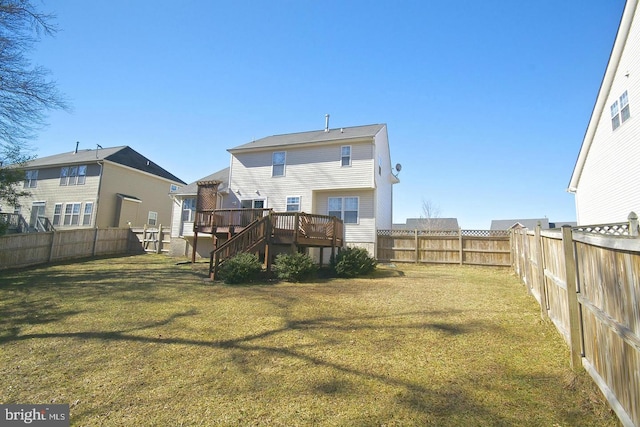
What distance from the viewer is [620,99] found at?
10.8 metres

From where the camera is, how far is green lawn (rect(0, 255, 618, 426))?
3121 mm

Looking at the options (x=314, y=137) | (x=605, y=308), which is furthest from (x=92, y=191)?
(x=605, y=308)

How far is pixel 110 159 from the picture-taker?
77.7 feet

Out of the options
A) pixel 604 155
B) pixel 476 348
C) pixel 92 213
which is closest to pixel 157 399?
pixel 476 348

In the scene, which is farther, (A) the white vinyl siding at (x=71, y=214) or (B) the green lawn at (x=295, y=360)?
(A) the white vinyl siding at (x=71, y=214)

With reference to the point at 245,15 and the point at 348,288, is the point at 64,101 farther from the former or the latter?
the point at 348,288

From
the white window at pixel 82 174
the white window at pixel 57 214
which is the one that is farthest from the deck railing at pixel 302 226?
the white window at pixel 57 214

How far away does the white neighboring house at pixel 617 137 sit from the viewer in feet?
32.4

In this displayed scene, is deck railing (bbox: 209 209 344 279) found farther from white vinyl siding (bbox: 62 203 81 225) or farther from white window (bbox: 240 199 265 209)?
white vinyl siding (bbox: 62 203 81 225)

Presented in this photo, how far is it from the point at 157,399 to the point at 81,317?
474 centimetres

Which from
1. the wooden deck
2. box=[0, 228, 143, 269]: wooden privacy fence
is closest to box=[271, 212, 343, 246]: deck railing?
the wooden deck

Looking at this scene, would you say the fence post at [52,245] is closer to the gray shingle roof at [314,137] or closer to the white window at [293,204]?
the gray shingle roof at [314,137]

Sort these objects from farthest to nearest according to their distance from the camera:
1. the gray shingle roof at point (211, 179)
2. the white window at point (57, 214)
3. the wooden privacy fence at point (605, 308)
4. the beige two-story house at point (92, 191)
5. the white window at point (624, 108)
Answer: the white window at point (57, 214) → the beige two-story house at point (92, 191) → the gray shingle roof at point (211, 179) → the white window at point (624, 108) → the wooden privacy fence at point (605, 308)

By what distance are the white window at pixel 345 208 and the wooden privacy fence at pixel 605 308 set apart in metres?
12.0
